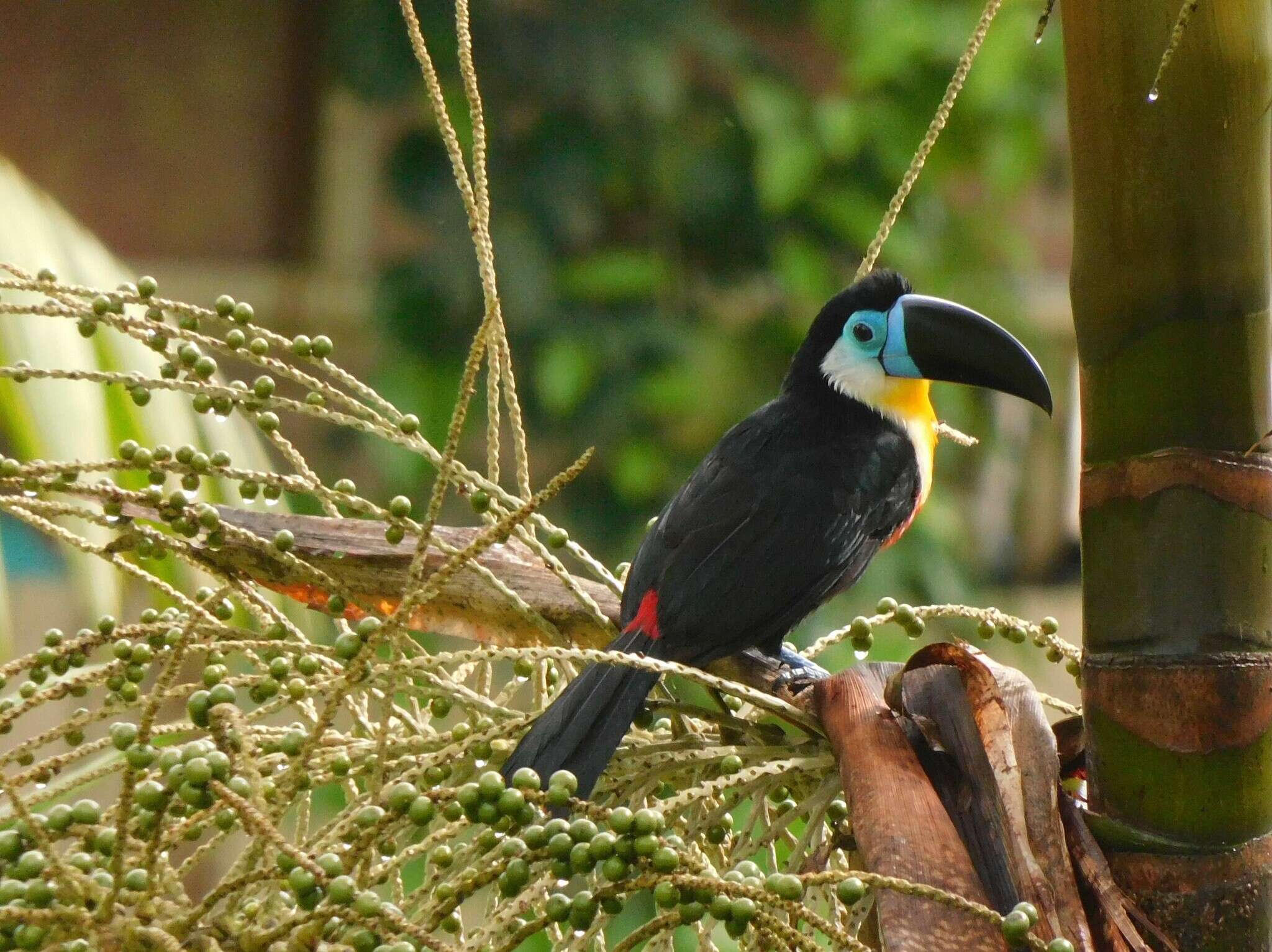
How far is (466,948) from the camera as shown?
507 mm

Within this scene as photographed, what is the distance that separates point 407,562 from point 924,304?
0.72 m

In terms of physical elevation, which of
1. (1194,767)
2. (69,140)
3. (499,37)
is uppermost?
(499,37)

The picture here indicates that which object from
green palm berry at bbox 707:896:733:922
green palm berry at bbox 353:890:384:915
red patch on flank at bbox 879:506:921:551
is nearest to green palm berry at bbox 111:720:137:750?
green palm berry at bbox 353:890:384:915

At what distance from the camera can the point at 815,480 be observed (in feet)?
4.37

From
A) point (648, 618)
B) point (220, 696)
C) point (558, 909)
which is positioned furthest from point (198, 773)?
point (648, 618)

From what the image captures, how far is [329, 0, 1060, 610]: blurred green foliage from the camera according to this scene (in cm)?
241

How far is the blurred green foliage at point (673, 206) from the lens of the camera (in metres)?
2.41

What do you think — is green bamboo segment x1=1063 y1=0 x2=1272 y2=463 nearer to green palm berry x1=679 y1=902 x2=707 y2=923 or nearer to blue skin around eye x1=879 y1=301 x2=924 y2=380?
green palm berry x1=679 y1=902 x2=707 y2=923

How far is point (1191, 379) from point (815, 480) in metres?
0.72

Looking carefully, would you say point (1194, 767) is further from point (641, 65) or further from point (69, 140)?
point (69, 140)

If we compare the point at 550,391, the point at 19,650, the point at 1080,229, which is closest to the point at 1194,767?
the point at 1080,229

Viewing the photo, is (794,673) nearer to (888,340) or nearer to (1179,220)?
(888,340)

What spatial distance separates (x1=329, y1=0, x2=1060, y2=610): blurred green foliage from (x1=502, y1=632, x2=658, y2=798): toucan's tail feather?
159 centimetres

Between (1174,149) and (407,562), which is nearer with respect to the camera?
(1174,149)
